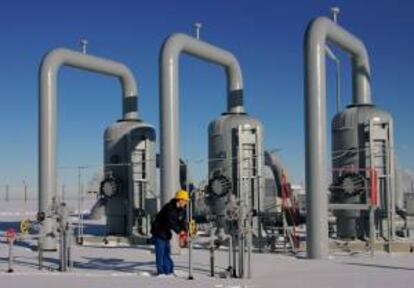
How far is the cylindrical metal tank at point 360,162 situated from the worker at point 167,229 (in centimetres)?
641

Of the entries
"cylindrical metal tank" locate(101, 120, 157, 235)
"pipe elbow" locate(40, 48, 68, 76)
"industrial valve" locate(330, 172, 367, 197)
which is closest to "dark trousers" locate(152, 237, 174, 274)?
"industrial valve" locate(330, 172, 367, 197)

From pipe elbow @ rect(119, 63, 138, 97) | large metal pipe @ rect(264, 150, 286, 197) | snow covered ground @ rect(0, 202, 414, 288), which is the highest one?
pipe elbow @ rect(119, 63, 138, 97)

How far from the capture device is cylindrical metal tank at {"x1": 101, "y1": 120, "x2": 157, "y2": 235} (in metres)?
21.5

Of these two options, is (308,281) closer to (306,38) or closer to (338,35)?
(306,38)

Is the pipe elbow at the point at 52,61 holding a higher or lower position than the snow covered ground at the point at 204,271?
higher

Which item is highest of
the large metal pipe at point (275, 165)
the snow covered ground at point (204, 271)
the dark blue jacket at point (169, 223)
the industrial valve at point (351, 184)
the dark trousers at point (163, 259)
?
the large metal pipe at point (275, 165)

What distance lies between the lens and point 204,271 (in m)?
13.1

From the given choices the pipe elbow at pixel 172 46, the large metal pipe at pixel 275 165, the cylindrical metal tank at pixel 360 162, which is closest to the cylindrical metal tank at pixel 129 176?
the large metal pipe at pixel 275 165

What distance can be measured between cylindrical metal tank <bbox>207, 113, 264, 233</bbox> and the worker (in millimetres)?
7025

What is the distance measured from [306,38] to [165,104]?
3.72 m

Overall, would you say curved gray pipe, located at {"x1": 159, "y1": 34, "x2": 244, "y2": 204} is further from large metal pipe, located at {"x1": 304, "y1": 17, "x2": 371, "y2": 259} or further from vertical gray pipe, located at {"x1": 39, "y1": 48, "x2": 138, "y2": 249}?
large metal pipe, located at {"x1": 304, "y1": 17, "x2": 371, "y2": 259}

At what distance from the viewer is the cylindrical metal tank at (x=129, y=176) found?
21.5 meters

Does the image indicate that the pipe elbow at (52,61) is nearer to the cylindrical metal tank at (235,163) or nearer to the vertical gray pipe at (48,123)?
the vertical gray pipe at (48,123)

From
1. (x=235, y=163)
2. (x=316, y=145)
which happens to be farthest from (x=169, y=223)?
(x=235, y=163)
